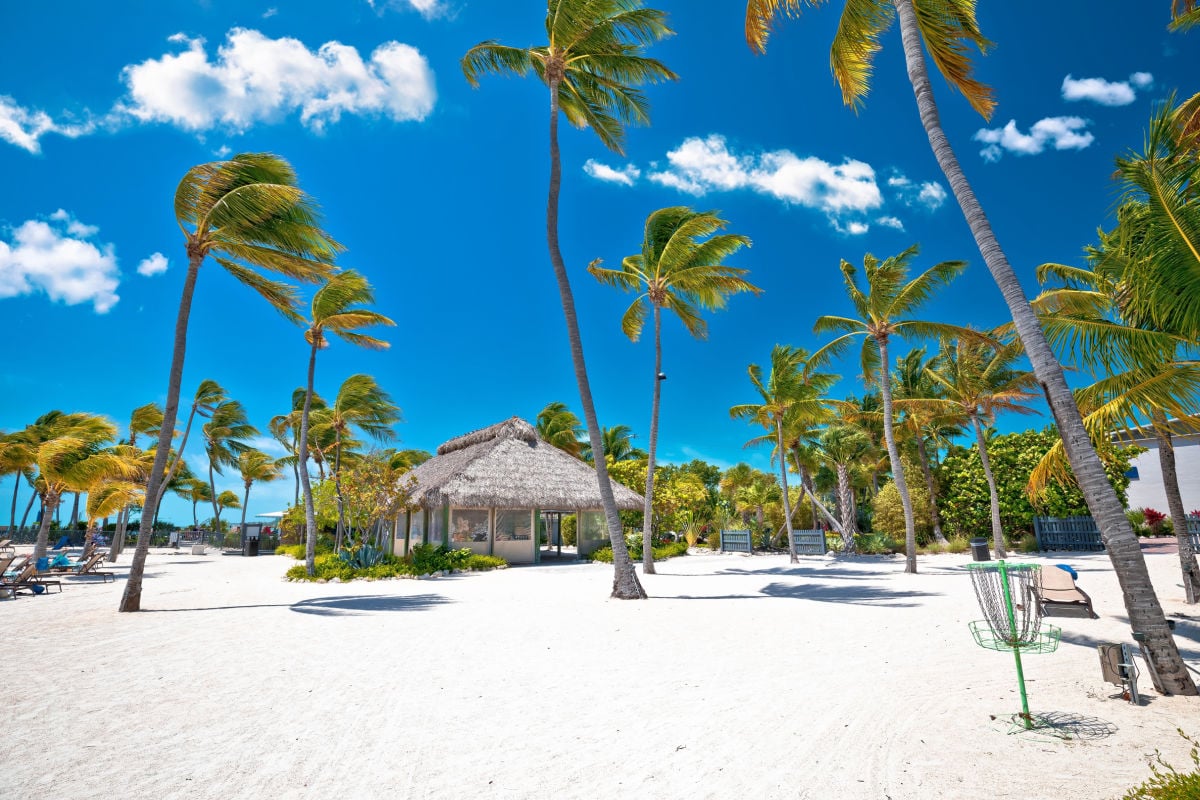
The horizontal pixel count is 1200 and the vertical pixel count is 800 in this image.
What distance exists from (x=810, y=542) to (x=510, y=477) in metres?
12.8

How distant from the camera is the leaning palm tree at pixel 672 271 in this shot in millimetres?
14461

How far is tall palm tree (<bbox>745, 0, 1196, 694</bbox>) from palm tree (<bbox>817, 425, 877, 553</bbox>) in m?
19.3

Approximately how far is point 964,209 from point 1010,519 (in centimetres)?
2034

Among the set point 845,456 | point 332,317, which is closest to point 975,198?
point 332,317

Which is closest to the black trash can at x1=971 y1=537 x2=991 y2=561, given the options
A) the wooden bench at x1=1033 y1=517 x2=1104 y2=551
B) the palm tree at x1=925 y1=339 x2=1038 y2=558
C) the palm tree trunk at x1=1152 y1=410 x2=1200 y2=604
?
the palm tree trunk at x1=1152 y1=410 x2=1200 y2=604

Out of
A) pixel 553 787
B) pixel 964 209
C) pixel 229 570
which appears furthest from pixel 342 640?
pixel 229 570

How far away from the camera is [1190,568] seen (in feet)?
27.8

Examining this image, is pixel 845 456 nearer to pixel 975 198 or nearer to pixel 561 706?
pixel 975 198

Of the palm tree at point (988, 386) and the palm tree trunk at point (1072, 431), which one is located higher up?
the palm tree at point (988, 386)

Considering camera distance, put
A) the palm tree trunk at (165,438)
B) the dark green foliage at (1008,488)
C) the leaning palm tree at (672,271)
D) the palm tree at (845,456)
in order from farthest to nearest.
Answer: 1. the palm tree at (845,456)
2. the dark green foliage at (1008,488)
3. the leaning palm tree at (672,271)
4. the palm tree trunk at (165,438)

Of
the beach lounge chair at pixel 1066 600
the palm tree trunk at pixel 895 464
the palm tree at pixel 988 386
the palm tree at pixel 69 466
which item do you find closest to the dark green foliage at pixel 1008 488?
the palm tree at pixel 988 386

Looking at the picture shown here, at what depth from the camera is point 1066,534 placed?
19.9 meters

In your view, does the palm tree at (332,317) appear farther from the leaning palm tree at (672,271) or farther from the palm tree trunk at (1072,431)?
the palm tree trunk at (1072,431)

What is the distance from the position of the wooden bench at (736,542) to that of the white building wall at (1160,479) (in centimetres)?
1672
